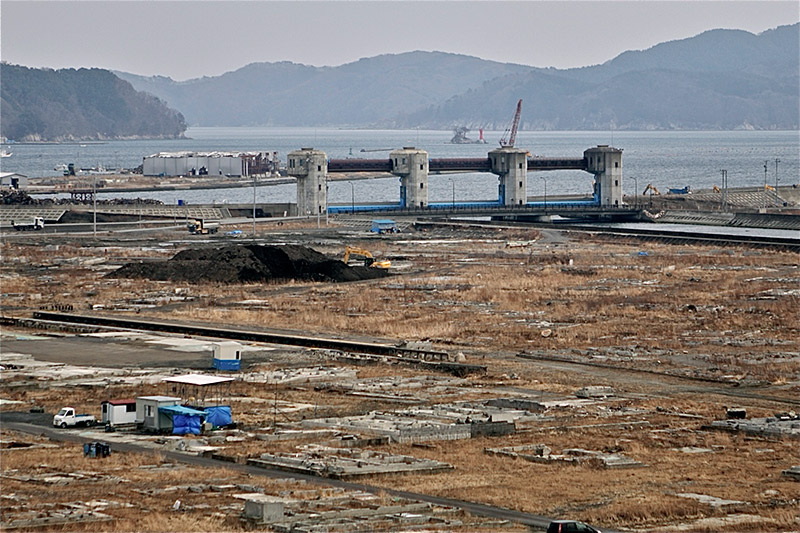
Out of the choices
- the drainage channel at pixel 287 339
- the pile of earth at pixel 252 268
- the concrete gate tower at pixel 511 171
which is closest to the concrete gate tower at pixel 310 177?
the concrete gate tower at pixel 511 171

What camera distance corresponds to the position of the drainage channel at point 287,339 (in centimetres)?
5191

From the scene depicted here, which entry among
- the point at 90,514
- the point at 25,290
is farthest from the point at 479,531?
the point at 25,290

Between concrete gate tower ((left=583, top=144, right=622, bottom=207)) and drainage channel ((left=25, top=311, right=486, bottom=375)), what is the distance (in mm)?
94907

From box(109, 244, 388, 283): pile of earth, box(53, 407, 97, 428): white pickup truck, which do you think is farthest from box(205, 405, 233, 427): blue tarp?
box(109, 244, 388, 283): pile of earth

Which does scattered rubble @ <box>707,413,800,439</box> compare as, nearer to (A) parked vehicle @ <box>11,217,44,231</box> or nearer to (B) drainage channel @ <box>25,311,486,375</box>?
(B) drainage channel @ <box>25,311,486,375</box>

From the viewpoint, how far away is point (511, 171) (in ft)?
488

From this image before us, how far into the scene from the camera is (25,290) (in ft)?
259

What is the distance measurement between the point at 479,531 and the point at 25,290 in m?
55.6

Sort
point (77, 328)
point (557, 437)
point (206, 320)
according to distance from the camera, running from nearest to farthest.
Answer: point (557, 437) < point (77, 328) < point (206, 320)

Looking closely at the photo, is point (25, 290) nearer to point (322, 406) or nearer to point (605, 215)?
point (322, 406)

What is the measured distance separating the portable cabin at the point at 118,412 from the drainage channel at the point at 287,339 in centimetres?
1383

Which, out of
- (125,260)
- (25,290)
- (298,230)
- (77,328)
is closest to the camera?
(77,328)

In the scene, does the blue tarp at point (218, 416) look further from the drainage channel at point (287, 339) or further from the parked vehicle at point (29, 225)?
the parked vehicle at point (29, 225)

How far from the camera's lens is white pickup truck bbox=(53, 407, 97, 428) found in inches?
1555
